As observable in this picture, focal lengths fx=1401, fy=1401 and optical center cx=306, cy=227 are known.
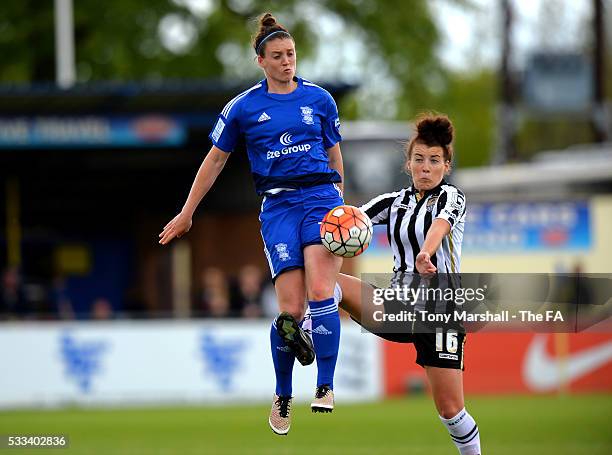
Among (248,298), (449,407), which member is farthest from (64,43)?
(449,407)

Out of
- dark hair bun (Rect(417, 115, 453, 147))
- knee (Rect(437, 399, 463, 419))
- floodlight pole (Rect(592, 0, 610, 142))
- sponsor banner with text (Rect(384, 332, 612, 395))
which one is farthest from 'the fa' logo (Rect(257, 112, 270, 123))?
floodlight pole (Rect(592, 0, 610, 142))

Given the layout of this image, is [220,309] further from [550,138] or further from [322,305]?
[550,138]

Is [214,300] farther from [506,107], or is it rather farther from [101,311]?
[506,107]

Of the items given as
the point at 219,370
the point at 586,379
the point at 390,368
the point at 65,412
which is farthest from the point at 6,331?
the point at 586,379

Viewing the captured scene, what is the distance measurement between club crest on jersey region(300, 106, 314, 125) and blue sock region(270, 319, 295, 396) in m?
1.33

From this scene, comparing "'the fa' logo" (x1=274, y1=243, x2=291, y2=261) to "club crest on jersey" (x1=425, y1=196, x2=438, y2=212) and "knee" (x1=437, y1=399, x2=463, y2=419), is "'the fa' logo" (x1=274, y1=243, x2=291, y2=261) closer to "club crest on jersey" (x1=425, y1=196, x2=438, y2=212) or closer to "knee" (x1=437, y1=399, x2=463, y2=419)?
"club crest on jersey" (x1=425, y1=196, x2=438, y2=212)

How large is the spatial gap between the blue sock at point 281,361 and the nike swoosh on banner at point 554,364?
13576mm

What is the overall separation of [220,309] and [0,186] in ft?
21.8

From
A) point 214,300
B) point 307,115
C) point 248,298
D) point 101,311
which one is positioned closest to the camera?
point 307,115

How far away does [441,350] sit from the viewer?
9.23m

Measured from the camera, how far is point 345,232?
8.71 metres

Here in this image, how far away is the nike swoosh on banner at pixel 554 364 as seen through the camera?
22438 mm

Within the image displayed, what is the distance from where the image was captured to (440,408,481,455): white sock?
9.55 m

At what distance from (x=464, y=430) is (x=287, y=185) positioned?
2.13 metres
